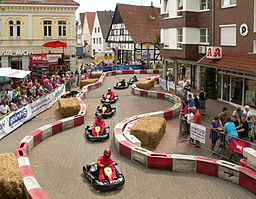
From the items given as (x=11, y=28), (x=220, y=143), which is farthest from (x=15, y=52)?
(x=220, y=143)

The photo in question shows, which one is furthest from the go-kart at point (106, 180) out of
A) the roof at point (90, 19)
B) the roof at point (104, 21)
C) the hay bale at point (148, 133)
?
the roof at point (90, 19)

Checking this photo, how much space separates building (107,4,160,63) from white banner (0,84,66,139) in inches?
1059

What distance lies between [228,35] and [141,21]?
32842 millimetres

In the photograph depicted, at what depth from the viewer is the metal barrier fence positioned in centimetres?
1175

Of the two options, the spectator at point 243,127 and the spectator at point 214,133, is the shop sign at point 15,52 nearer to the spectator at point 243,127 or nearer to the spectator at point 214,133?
the spectator at point 214,133

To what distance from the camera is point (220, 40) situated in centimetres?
2361

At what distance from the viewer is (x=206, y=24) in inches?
1021

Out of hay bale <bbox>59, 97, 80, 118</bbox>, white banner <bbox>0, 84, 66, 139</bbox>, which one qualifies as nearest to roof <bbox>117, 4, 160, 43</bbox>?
white banner <bbox>0, 84, 66, 139</bbox>

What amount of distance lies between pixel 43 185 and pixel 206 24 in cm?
1955

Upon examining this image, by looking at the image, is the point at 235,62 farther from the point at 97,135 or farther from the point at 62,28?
the point at 62,28

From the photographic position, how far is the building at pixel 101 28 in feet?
237

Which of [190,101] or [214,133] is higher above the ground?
[190,101]

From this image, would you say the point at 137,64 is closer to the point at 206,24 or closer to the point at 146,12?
the point at 146,12

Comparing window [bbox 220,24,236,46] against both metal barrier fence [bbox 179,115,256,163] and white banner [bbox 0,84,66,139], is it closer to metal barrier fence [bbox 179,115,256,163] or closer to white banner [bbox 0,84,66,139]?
metal barrier fence [bbox 179,115,256,163]
